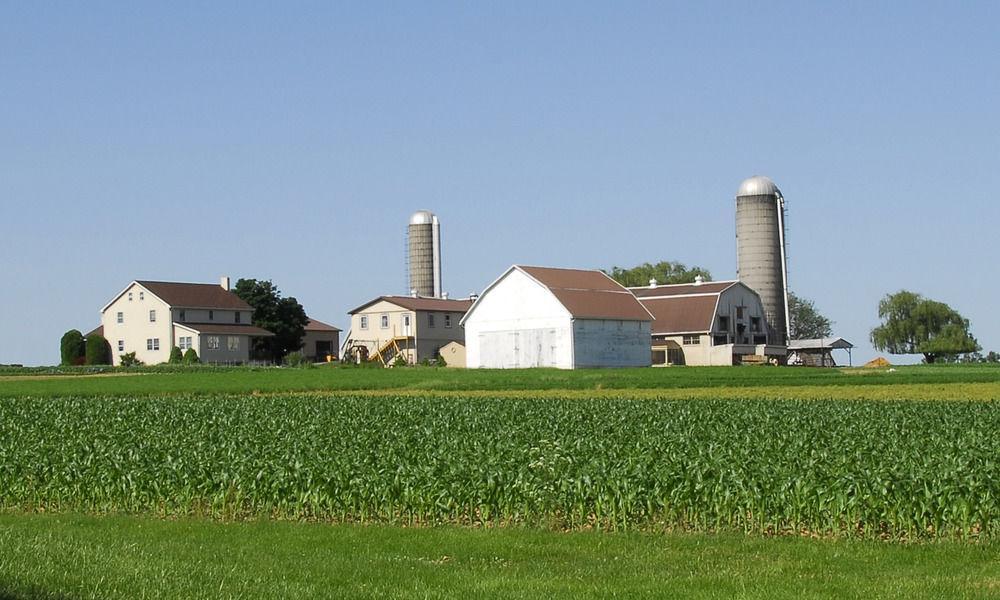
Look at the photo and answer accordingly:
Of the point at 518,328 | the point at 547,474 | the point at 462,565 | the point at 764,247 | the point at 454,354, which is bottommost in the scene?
the point at 462,565

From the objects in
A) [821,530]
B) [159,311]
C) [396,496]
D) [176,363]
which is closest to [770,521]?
[821,530]

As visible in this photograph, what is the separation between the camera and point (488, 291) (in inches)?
3543

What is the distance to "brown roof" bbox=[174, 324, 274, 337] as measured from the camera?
105m

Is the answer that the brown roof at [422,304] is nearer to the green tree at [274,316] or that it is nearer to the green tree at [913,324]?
the green tree at [274,316]

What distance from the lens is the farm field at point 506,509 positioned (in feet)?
47.5

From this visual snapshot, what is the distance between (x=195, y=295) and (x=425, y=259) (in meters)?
27.4

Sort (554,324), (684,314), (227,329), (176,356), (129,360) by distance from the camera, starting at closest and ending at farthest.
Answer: (554,324), (176,356), (684,314), (129,360), (227,329)

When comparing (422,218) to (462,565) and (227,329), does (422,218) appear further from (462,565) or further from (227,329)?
(462,565)

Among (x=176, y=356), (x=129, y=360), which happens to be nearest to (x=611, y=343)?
(x=176, y=356)

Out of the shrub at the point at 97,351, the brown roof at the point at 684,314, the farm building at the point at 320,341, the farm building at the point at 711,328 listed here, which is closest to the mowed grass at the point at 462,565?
the farm building at the point at 711,328

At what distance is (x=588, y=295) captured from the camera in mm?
88625

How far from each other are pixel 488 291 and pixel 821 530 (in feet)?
238

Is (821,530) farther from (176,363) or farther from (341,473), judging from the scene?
(176,363)

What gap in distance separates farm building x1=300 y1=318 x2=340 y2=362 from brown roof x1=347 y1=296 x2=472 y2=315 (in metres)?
8.07
